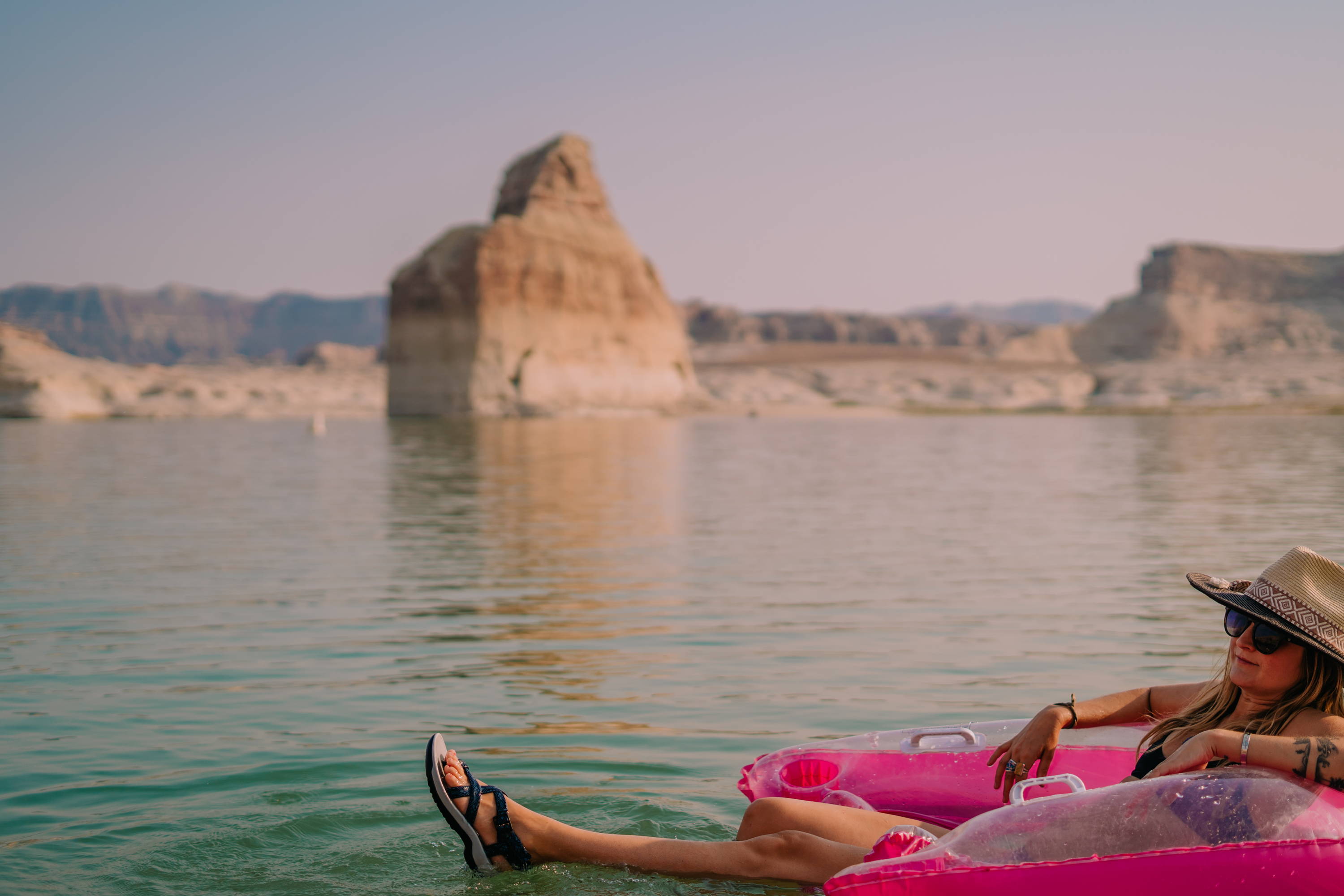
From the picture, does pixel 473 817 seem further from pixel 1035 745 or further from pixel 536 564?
pixel 536 564

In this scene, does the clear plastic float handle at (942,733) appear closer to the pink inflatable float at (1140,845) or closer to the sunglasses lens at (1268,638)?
the pink inflatable float at (1140,845)

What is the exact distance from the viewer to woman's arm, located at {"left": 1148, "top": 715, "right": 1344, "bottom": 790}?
3.26 metres

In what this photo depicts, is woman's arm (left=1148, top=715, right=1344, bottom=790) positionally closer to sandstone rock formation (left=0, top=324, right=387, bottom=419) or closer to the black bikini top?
the black bikini top

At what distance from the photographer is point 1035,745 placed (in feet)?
13.2

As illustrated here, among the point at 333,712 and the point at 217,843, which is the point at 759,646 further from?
the point at 217,843

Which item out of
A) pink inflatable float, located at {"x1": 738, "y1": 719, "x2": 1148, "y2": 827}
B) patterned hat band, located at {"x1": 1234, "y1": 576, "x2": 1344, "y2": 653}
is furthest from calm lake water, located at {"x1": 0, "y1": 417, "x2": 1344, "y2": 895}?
patterned hat band, located at {"x1": 1234, "y1": 576, "x2": 1344, "y2": 653}

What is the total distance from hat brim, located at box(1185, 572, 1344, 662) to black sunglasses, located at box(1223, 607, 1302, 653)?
0.06 feet

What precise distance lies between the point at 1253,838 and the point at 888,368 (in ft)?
332

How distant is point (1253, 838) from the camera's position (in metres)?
3.23

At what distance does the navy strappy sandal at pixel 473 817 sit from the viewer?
4031 mm

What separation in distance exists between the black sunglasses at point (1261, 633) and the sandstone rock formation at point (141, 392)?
227ft

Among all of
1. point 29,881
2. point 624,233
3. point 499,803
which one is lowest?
point 29,881

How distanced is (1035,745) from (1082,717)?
256 millimetres

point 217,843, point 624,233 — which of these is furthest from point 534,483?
point 624,233
